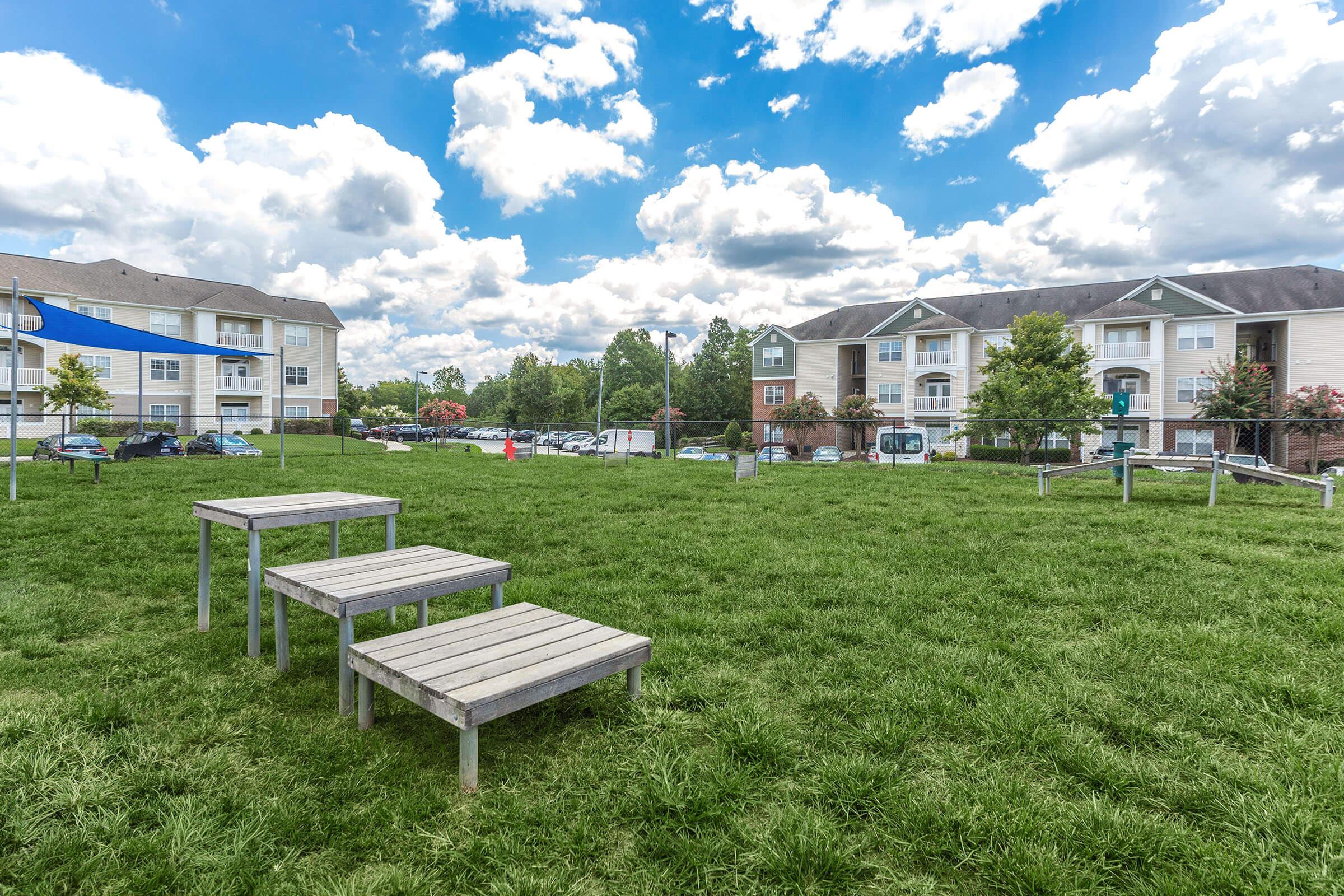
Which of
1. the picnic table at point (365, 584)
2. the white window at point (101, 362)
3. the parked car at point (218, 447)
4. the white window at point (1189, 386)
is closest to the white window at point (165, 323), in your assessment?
the white window at point (101, 362)

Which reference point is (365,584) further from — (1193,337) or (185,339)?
(185,339)

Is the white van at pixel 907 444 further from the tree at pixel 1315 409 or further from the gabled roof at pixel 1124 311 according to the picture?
the tree at pixel 1315 409

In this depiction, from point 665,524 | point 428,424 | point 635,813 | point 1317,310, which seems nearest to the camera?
point 635,813

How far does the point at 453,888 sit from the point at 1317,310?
44.6 m

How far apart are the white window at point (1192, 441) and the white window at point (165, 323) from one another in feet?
188

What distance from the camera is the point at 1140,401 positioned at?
1367 inches

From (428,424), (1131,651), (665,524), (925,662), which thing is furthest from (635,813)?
(428,424)

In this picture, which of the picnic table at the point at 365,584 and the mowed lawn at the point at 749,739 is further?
the picnic table at the point at 365,584

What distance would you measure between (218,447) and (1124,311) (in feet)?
138

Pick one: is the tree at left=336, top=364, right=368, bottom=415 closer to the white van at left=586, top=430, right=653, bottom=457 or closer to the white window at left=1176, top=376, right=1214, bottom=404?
the white van at left=586, top=430, right=653, bottom=457

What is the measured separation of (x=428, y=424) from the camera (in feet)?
179

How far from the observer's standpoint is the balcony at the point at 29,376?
3353cm

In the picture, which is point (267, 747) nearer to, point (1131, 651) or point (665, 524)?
point (1131, 651)

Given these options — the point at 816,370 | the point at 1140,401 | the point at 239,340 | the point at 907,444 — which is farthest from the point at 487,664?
the point at 239,340
